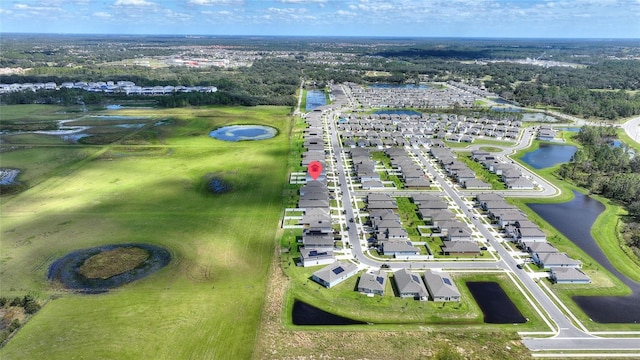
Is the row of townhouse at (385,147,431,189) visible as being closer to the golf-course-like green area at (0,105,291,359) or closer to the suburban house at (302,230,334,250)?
the golf-course-like green area at (0,105,291,359)

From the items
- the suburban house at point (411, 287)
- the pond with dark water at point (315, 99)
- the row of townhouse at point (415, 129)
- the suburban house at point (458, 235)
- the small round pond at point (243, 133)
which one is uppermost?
the pond with dark water at point (315, 99)

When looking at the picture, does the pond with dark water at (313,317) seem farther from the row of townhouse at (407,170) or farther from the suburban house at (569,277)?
the row of townhouse at (407,170)

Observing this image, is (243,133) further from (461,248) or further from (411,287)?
(411,287)

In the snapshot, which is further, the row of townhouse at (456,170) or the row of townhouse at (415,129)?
the row of townhouse at (415,129)

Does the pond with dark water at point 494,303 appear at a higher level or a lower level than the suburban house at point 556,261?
lower

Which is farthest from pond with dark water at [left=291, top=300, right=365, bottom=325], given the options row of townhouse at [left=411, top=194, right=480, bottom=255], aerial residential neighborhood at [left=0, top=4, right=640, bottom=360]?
row of townhouse at [left=411, top=194, right=480, bottom=255]

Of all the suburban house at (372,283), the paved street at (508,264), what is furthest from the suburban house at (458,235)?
the suburban house at (372,283)

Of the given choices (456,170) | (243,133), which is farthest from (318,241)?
→ (243,133)
